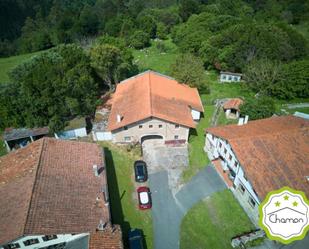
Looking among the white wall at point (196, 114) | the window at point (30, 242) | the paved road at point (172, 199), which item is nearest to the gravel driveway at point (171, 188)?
the paved road at point (172, 199)

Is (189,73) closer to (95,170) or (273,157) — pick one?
(273,157)

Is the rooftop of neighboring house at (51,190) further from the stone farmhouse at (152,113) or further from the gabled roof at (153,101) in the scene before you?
the gabled roof at (153,101)

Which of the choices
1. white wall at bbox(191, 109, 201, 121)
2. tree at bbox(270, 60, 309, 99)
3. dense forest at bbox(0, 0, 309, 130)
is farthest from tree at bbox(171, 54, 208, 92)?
tree at bbox(270, 60, 309, 99)

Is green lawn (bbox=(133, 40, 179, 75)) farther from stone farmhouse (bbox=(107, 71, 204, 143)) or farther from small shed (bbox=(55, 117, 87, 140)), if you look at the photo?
small shed (bbox=(55, 117, 87, 140))

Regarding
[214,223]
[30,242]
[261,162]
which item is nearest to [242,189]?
[261,162]

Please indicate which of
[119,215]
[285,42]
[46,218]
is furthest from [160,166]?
[285,42]

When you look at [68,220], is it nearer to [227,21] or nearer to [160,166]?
[160,166]
